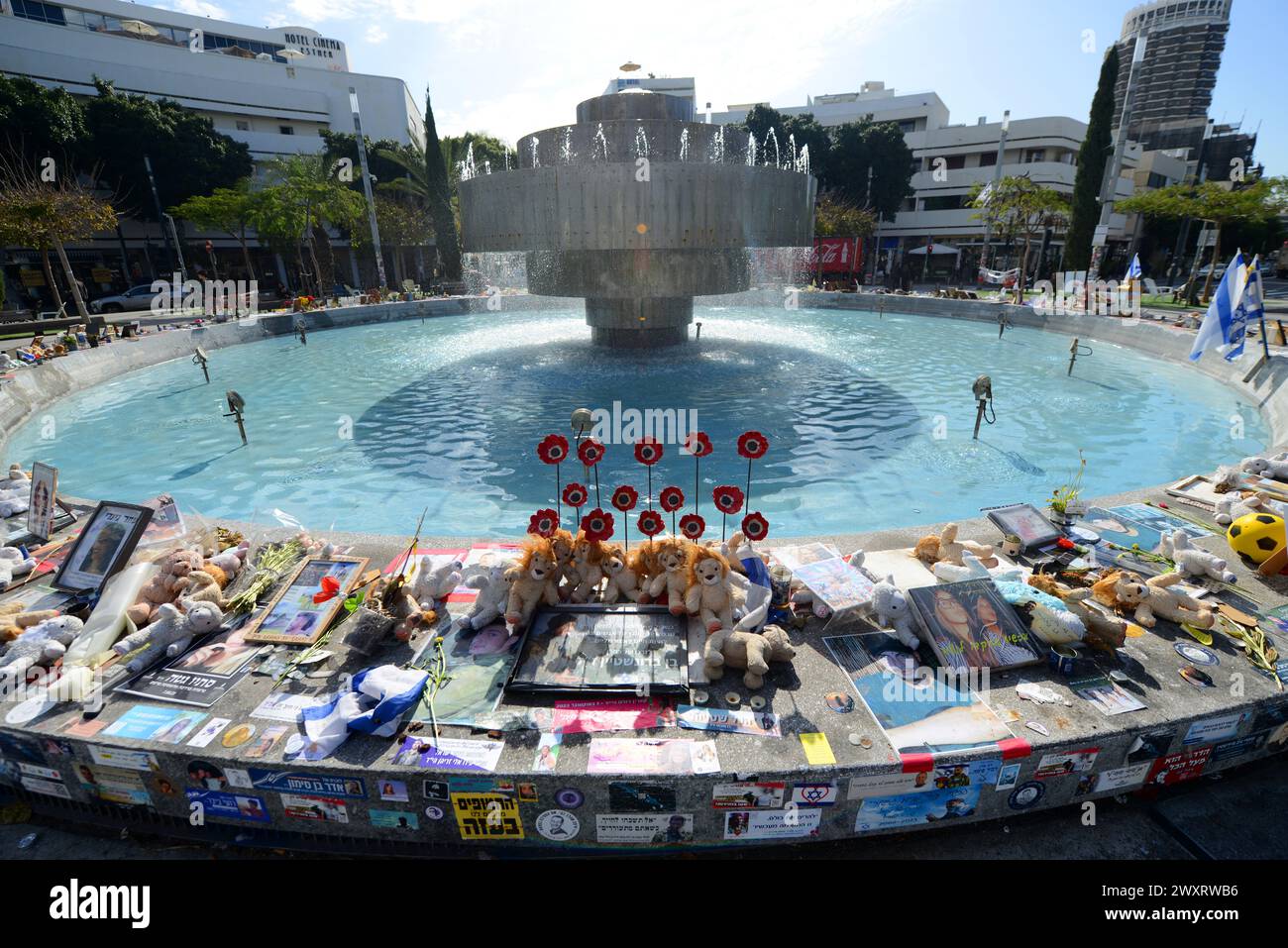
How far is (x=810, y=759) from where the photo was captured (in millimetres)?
3580

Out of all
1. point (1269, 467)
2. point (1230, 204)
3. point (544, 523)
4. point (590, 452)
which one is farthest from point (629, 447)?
point (1230, 204)

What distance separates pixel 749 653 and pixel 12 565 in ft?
22.5

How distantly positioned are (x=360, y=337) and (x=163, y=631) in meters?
23.9

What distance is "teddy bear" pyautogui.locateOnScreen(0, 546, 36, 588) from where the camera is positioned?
558cm

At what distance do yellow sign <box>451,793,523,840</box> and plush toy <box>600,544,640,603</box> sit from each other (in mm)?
1824

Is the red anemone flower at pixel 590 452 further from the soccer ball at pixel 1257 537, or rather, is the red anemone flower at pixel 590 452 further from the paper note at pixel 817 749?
the soccer ball at pixel 1257 537

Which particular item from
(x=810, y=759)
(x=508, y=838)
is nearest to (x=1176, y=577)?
(x=810, y=759)

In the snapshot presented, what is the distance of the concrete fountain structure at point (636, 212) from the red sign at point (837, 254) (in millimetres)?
28816

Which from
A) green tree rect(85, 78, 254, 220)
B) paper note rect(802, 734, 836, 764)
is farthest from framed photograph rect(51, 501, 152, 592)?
green tree rect(85, 78, 254, 220)

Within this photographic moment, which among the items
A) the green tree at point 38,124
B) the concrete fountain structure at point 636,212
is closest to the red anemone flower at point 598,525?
the concrete fountain structure at point 636,212

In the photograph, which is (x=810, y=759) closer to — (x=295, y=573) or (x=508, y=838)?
(x=508, y=838)

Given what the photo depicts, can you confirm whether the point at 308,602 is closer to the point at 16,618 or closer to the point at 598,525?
the point at 16,618

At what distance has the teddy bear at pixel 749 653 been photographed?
424 cm

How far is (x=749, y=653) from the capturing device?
4.25 meters
